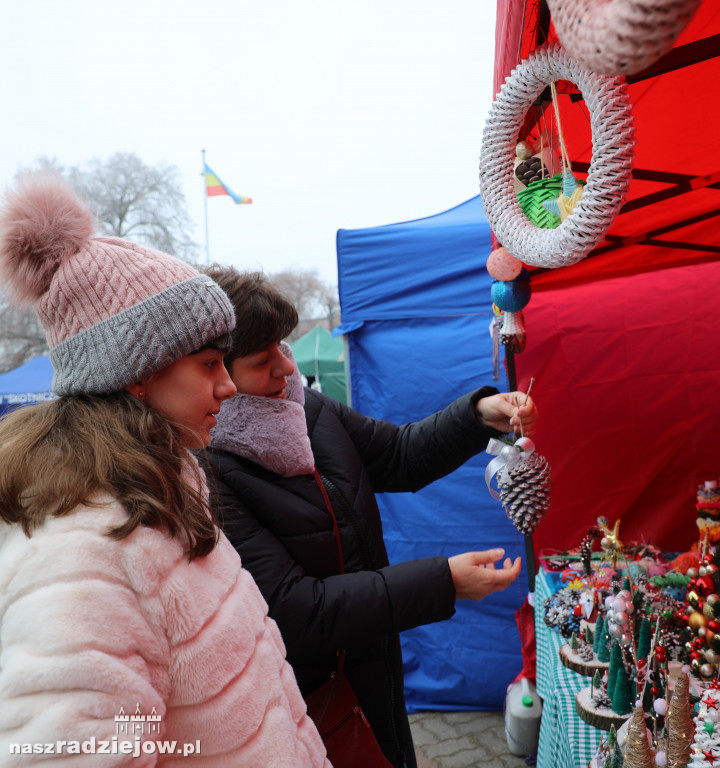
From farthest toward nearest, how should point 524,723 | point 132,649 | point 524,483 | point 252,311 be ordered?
1. point 524,723
2. point 524,483
3. point 252,311
4. point 132,649

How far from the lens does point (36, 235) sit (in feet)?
2.88

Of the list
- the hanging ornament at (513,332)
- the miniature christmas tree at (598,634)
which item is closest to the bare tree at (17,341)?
the hanging ornament at (513,332)

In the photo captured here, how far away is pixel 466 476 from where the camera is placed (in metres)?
3.47

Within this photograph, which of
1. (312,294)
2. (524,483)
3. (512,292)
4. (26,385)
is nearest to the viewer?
(524,483)

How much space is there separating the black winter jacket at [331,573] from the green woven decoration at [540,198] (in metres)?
0.74

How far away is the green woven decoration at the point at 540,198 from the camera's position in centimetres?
115

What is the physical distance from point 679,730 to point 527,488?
712 mm

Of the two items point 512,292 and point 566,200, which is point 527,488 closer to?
point 512,292

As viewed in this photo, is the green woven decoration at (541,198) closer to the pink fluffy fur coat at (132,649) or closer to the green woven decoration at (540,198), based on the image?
the green woven decoration at (540,198)

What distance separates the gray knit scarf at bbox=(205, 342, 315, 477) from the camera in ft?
4.48

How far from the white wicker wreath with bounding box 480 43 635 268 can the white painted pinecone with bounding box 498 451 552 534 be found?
784mm

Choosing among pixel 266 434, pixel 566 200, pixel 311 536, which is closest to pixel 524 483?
pixel 311 536


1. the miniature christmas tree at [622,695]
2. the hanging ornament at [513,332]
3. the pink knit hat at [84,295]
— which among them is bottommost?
the miniature christmas tree at [622,695]

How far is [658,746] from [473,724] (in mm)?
2454
